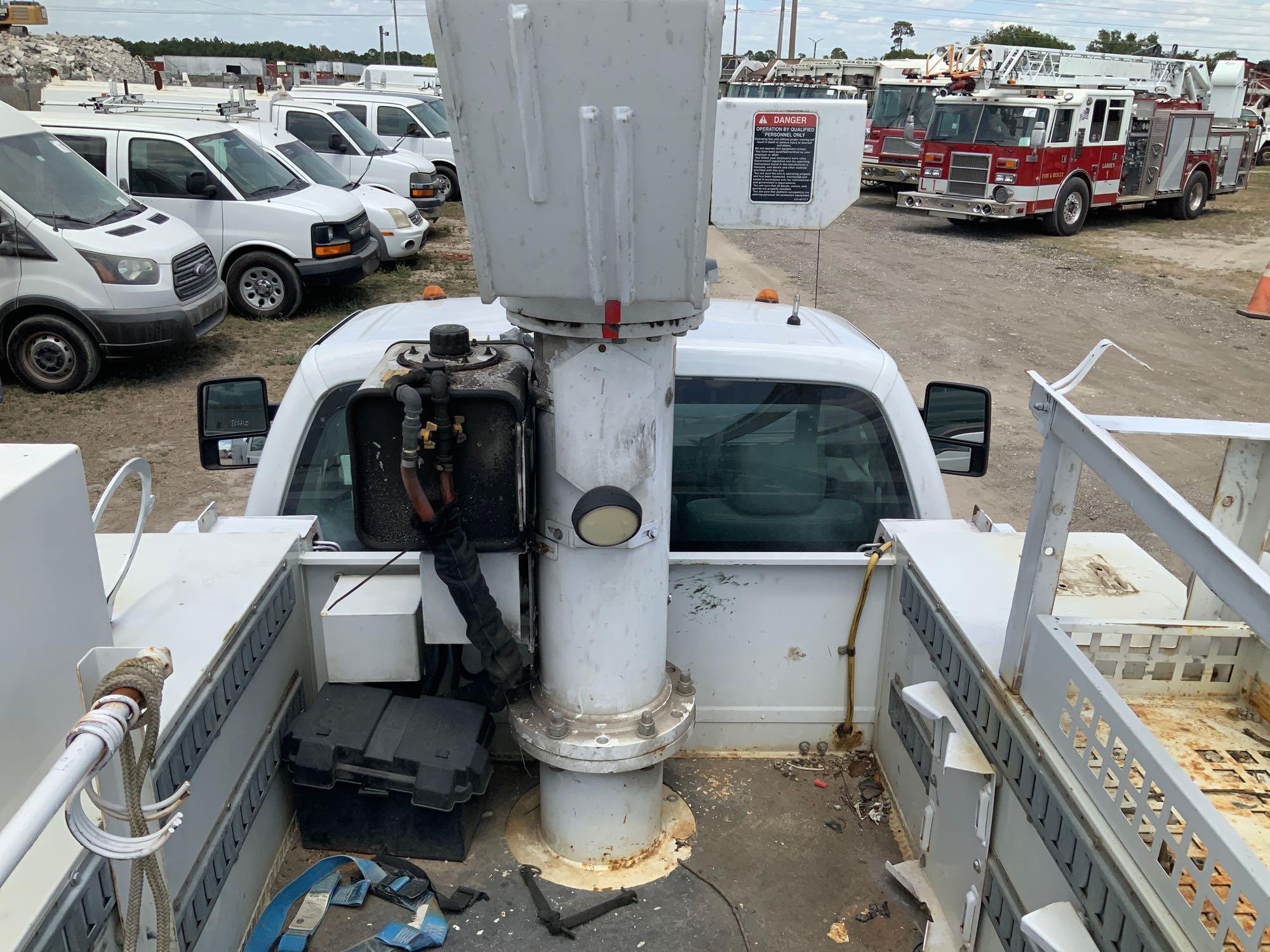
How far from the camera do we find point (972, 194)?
738 inches

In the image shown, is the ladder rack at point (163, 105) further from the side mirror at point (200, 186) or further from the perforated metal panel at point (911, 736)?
the perforated metal panel at point (911, 736)

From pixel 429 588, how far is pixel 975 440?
1970mm

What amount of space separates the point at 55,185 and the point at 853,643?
30.1ft

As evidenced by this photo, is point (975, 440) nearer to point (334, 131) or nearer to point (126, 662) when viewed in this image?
point (126, 662)

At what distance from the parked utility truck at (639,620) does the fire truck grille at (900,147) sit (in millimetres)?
20866

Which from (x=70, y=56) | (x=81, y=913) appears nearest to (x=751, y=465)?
(x=81, y=913)

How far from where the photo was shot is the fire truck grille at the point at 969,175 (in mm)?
18297

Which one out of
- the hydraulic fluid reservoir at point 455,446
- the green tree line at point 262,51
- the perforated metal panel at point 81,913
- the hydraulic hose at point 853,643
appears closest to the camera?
the perforated metal panel at point 81,913

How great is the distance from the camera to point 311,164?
44.0ft

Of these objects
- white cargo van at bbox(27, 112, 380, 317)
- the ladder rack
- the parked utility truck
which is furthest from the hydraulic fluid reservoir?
the ladder rack

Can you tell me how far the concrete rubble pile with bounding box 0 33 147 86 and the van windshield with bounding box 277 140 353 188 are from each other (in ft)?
51.4

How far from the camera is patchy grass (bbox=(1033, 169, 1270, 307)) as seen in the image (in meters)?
15.9

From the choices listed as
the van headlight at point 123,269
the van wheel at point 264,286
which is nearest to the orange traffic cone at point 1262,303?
the van wheel at point 264,286

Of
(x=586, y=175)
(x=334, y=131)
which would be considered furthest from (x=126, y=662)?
(x=334, y=131)
